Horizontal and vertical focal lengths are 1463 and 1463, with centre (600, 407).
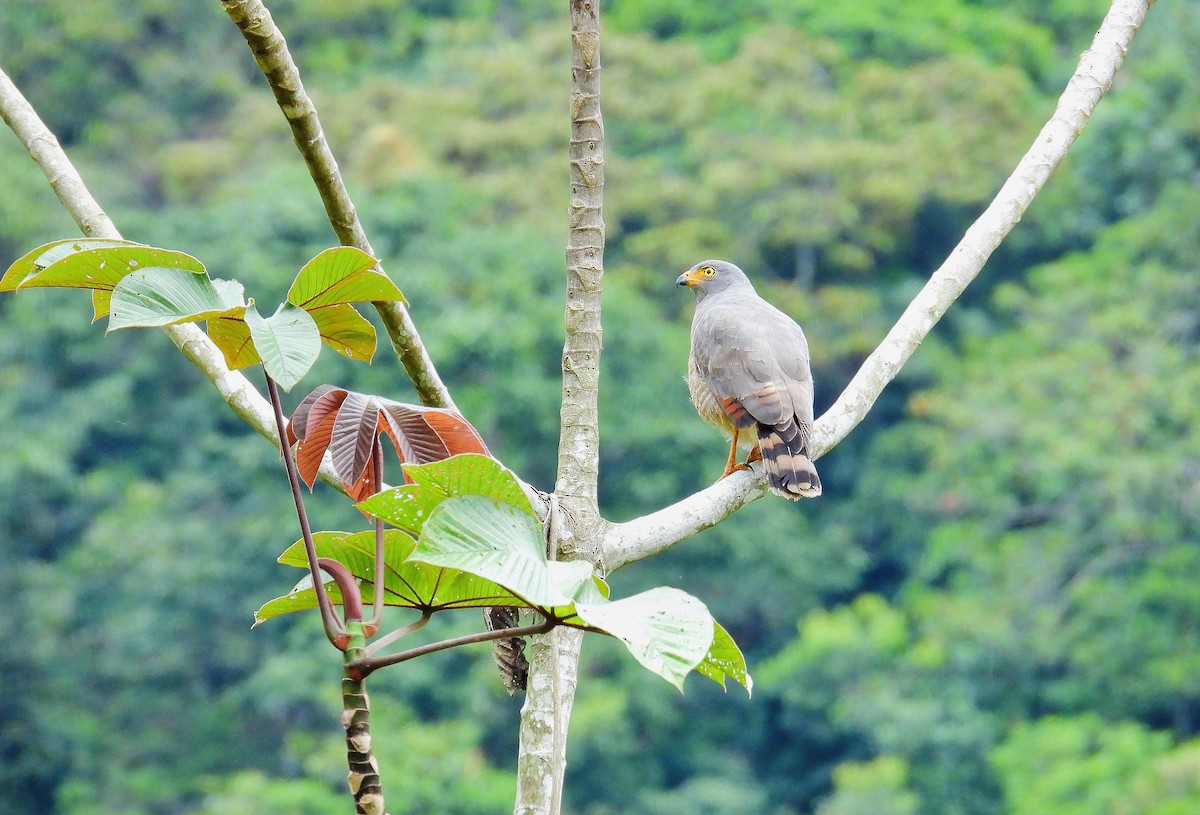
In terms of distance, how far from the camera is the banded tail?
3.84 metres

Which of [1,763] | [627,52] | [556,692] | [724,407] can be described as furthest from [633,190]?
[556,692]

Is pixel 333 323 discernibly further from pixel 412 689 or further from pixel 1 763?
pixel 1 763

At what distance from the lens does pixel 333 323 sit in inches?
77.2

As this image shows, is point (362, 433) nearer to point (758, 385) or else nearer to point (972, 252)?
point (972, 252)

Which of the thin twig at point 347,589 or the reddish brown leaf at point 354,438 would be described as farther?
the reddish brown leaf at point 354,438

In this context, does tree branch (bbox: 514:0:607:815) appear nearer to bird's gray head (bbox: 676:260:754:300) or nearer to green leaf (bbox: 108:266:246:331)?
green leaf (bbox: 108:266:246:331)

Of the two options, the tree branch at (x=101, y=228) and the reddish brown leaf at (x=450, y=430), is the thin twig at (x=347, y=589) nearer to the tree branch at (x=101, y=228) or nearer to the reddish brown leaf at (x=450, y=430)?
the reddish brown leaf at (x=450, y=430)

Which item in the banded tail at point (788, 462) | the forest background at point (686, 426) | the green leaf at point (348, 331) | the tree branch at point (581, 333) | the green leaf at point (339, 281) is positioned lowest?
the green leaf at point (339, 281)

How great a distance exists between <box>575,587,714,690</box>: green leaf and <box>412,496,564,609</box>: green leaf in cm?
6

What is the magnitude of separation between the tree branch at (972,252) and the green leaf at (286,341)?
1.30 m

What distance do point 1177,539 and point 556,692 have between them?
20.7 metres

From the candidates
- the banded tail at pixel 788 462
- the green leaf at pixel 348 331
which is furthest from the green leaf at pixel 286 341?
the banded tail at pixel 788 462

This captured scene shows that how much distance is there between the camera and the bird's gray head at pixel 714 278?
5926mm

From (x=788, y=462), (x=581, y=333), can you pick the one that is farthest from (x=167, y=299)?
(x=788, y=462)
